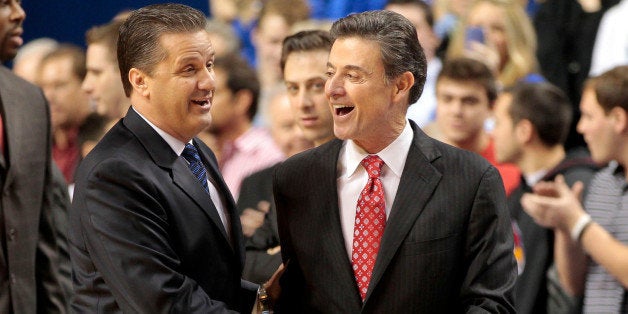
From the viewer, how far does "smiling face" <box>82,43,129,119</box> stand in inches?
225

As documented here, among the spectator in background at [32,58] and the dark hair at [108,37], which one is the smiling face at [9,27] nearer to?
the dark hair at [108,37]

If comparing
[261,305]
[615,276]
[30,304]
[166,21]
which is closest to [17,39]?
[30,304]

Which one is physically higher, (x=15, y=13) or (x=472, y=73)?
(x=15, y=13)

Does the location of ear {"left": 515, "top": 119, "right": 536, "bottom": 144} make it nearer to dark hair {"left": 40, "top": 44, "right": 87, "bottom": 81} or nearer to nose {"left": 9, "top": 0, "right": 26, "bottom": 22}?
dark hair {"left": 40, "top": 44, "right": 87, "bottom": 81}

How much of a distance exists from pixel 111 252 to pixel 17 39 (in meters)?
1.79

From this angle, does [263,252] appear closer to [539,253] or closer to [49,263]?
[49,263]

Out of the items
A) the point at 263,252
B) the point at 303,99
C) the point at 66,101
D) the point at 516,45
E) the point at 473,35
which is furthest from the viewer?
the point at 473,35

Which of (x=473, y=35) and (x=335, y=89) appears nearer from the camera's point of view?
(x=335, y=89)

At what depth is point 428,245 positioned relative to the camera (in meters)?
3.59

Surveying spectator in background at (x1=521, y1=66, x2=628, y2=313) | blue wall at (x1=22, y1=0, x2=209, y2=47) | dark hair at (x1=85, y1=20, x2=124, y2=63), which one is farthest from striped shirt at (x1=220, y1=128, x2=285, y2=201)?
blue wall at (x1=22, y1=0, x2=209, y2=47)

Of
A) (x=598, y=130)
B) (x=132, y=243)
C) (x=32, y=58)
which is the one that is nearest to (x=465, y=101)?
(x=598, y=130)

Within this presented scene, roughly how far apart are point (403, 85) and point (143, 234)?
1014 millimetres

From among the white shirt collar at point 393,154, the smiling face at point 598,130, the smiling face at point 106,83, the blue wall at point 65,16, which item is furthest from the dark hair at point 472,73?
the blue wall at point 65,16

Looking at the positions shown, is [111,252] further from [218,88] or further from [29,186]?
[218,88]
